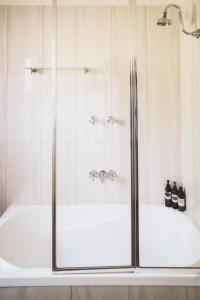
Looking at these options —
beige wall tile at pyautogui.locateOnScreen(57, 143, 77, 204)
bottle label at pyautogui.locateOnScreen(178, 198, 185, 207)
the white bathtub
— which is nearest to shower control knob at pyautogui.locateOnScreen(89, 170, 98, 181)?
beige wall tile at pyautogui.locateOnScreen(57, 143, 77, 204)

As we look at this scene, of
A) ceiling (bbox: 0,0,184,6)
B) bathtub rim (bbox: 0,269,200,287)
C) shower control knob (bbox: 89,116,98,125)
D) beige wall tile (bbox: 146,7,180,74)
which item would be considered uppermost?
ceiling (bbox: 0,0,184,6)

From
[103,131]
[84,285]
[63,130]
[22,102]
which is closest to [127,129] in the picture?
[103,131]

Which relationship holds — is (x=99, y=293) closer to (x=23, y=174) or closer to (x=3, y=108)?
(x=23, y=174)

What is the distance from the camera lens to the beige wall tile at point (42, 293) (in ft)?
2.79

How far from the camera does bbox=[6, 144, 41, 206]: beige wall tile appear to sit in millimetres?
1567

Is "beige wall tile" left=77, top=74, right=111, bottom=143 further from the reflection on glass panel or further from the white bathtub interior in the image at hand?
the white bathtub interior

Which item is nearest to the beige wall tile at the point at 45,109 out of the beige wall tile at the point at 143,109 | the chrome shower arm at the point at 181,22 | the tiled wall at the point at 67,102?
the tiled wall at the point at 67,102

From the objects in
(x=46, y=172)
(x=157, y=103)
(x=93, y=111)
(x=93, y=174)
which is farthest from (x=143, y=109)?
(x=46, y=172)

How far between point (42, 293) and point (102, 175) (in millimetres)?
858

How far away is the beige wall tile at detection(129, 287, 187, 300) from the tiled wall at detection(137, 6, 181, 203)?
28.6 inches

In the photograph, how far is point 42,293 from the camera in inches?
33.7

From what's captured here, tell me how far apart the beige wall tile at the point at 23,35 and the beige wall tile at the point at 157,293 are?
4.88 ft

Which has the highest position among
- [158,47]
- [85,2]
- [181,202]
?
[85,2]

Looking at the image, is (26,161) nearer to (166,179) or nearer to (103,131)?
(103,131)
